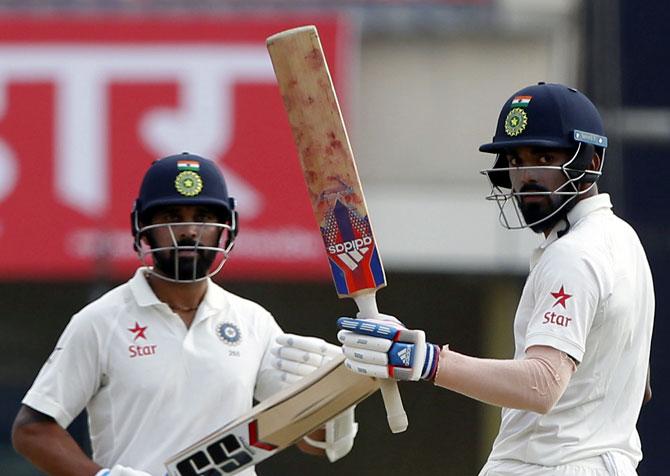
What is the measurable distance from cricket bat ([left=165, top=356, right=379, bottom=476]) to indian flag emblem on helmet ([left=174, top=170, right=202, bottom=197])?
62cm

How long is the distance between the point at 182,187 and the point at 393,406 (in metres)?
0.98

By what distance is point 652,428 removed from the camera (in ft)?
29.9

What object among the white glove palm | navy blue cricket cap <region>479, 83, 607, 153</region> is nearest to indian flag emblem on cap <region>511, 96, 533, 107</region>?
navy blue cricket cap <region>479, 83, 607, 153</region>

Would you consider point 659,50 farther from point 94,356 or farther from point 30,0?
point 94,356

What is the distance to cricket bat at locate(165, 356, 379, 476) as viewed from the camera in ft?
13.3

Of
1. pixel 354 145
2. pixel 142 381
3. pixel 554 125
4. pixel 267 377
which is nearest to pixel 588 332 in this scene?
pixel 554 125

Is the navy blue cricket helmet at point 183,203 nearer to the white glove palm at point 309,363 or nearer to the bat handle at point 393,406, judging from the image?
the white glove palm at point 309,363

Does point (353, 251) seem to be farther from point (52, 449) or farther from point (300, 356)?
point (52, 449)

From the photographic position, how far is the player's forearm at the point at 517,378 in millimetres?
3363

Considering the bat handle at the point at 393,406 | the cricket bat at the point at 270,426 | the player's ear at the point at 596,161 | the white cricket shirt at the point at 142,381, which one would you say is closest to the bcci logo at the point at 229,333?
the white cricket shirt at the point at 142,381

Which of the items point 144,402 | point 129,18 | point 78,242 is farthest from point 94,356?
point 129,18

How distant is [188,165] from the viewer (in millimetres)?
4344

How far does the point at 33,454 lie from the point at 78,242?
16.2 feet

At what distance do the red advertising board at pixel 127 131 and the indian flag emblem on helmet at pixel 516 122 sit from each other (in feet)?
18.1
